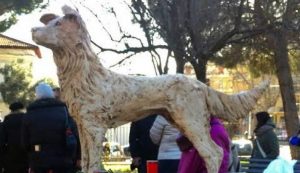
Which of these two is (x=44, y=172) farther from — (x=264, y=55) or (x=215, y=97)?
(x=264, y=55)

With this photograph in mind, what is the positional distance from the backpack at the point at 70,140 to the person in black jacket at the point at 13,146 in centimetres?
185

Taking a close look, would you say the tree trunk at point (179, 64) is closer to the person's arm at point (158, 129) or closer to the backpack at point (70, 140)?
the person's arm at point (158, 129)

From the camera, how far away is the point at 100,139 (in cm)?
446

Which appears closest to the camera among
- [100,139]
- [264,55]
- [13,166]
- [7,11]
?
[100,139]

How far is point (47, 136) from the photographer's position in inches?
268

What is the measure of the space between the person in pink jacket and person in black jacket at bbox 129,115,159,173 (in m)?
3.12

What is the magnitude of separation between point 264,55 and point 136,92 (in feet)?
39.7

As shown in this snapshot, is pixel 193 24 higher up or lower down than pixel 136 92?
higher up

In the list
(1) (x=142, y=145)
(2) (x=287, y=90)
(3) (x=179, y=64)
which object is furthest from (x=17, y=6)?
(1) (x=142, y=145)

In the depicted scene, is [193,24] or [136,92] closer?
[136,92]

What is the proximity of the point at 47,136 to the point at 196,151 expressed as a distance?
2.19 m

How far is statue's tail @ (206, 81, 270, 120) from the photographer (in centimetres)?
491

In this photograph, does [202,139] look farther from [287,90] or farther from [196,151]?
[287,90]

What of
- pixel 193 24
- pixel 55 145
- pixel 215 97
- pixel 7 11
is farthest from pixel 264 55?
pixel 215 97
